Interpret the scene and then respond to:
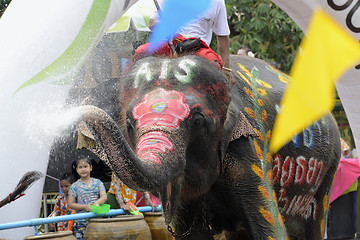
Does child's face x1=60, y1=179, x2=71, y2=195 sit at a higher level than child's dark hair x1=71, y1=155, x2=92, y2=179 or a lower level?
lower

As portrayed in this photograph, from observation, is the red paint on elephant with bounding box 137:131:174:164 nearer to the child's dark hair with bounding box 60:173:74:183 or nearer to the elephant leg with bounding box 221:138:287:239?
the elephant leg with bounding box 221:138:287:239

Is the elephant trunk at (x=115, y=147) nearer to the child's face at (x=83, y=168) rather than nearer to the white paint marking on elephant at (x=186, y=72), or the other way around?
the white paint marking on elephant at (x=186, y=72)

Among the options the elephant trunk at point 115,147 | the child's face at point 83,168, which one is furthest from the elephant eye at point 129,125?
the child's face at point 83,168

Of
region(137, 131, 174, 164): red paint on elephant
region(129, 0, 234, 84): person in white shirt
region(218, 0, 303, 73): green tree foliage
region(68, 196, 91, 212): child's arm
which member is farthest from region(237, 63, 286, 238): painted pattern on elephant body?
region(218, 0, 303, 73): green tree foliage

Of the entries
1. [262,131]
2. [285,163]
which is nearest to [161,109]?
[262,131]

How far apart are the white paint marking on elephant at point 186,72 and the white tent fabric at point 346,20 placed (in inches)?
20.0

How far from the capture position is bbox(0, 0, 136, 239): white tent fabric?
15.3 feet

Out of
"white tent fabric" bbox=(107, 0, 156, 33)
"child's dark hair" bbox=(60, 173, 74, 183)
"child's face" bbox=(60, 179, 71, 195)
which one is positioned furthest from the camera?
"white tent fabric" bbox=(107, 0, 156, 33)

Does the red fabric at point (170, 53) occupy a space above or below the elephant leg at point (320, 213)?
above

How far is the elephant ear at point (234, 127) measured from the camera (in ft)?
10.9

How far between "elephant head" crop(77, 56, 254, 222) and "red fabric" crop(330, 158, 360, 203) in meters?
4.61

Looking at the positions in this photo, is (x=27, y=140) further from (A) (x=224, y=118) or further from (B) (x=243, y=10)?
(B) (x=243, y=10)

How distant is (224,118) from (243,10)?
5.47 m

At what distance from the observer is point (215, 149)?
3.28 meters
